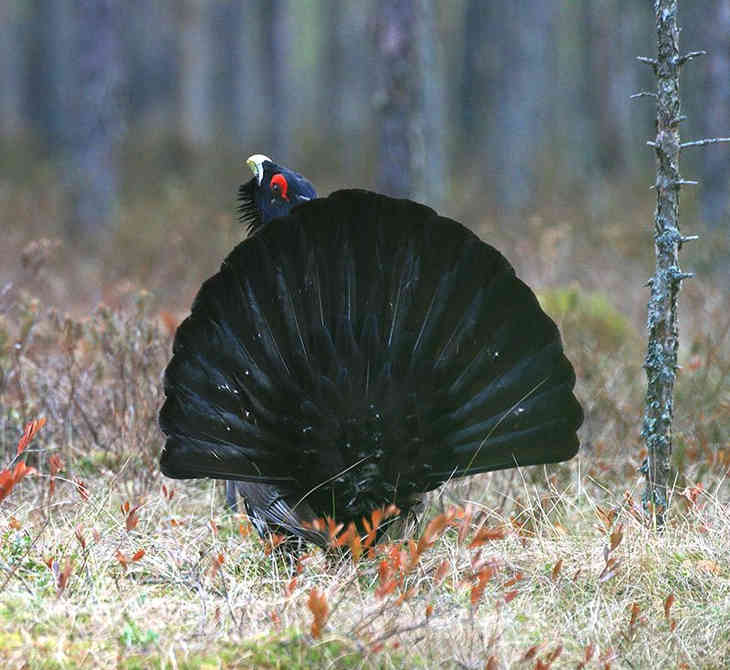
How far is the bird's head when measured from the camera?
12.9 feet

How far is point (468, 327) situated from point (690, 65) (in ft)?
59.1

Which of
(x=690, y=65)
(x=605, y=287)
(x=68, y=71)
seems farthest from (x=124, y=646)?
(x=68, y=71)

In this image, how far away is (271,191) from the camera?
398 cm

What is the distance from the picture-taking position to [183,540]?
3887 millimetres

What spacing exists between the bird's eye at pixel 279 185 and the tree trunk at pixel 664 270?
145 centimetres

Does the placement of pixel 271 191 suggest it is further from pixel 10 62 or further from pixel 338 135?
pixel 10 62

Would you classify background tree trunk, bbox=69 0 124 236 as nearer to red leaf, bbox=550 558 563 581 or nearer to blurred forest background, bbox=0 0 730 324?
blurred forest background, bbox=0 0 730 324

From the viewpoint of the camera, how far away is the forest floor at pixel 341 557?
2803 millimetres

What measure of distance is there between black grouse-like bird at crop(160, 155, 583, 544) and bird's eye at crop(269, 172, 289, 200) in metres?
0.68

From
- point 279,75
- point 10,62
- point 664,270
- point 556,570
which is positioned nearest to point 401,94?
point 664,270

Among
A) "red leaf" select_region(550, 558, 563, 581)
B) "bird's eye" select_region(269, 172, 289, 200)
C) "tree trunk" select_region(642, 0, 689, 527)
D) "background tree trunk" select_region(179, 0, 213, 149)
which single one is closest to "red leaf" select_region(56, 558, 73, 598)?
"red leaf" select_region(550, 558, 563, 581)

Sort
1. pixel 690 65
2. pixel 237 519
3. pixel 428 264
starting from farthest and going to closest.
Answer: pixel 690 65, pixel 237 519, pixel 428 264

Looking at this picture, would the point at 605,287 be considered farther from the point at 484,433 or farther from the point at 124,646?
the point at 124,646

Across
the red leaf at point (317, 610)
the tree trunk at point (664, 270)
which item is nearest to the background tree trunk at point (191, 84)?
the tree trunk at point (664, 270)
